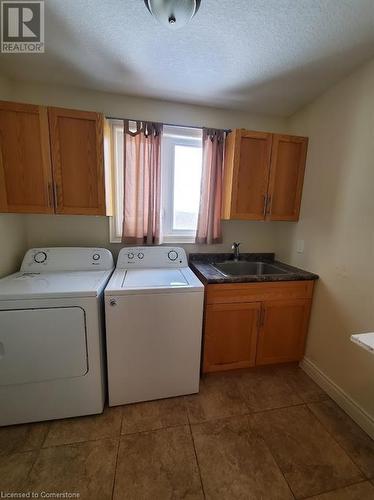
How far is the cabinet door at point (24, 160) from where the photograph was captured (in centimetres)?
154

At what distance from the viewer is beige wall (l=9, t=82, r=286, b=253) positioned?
184 centimetres

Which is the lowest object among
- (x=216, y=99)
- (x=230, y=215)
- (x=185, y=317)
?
(x=185, y=317)

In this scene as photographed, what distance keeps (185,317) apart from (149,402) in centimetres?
75

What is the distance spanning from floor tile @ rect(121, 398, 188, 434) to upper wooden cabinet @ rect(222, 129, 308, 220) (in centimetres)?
163

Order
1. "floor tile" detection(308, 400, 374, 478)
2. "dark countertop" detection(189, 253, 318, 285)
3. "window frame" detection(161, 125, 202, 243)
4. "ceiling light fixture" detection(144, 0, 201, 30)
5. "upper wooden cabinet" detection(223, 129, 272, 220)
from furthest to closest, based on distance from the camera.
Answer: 1. "window frame" detection(161, 125, 202, 243)
2. "upper wooden cabinet" detection(223, 129, 272, 220)
3. "dark countertop" detection(189, 253, 318, 285)
4. "floor tile" detection(308, 400, 374, 478)
5. "ceiling light fixture" detection(144, 0, 201, 30)

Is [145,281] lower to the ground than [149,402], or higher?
higher

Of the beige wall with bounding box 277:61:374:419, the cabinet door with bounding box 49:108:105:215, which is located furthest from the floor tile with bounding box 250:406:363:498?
the cabinet door with bounding box 49:108:105:215

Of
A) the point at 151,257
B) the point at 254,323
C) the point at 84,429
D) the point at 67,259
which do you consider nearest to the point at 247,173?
the point at 151,257

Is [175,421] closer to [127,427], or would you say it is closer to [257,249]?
[127,427]

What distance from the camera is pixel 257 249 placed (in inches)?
97.6

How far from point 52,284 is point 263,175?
6.42 ft

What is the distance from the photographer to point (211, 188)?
212 centimetres

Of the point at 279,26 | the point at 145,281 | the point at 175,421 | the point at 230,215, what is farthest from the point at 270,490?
the point at 279,26

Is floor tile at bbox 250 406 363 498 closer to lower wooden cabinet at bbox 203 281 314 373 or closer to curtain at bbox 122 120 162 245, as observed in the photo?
lower wooden cabinet at bbox 203 281 314 373
